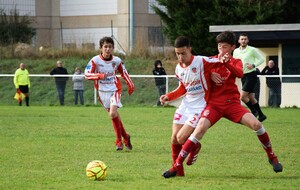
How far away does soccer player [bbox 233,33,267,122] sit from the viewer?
1712cm

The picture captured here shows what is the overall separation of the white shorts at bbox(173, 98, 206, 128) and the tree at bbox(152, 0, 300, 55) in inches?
894

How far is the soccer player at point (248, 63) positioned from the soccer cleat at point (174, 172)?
7.31m

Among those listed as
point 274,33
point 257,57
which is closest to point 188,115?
point 257,57

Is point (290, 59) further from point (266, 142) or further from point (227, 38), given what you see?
point (227, 38)

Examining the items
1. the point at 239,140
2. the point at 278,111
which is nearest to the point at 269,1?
the point at 278,111

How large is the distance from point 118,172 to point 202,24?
23.9m

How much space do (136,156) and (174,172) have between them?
252cm

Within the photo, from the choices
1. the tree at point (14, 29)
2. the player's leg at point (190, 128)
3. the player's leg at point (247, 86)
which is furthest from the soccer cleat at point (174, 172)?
the tree at point (14, 29)

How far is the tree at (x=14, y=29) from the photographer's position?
40153 mm

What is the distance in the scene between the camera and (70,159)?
11.5 metres

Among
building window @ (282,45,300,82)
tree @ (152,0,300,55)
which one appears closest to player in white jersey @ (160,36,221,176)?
building window @ (282,45,300,82)

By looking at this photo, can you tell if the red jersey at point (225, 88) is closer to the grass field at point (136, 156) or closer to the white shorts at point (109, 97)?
the grass field at point (136, 156)

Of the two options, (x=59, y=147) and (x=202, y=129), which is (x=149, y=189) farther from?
(x=59, y=147)

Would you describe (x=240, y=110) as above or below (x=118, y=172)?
above
